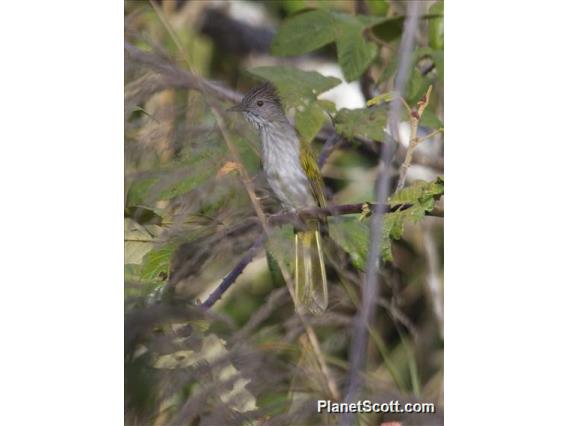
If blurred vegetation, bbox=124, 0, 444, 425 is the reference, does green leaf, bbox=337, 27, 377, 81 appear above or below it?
above

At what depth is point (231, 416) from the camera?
2.45m

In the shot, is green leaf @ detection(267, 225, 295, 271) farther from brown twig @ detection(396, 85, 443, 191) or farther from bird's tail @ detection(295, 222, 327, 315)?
brown twig @ detection(396, 85, 443, 191)

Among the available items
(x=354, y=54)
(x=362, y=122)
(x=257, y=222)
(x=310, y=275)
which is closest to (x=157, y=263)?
(x=257, y=222)

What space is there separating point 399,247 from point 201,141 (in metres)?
0.55

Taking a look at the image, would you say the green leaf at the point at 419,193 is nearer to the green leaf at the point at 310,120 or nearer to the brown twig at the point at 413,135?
the brown twig at the point at 413,135

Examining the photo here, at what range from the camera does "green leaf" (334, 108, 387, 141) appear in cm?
281

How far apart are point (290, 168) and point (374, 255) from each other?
0.35m

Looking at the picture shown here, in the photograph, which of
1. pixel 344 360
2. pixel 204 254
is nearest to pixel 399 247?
pixel 344 360

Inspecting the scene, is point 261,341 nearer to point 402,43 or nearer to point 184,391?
point 184,391

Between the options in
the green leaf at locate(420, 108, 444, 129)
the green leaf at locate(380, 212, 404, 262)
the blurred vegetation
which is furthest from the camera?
the green leaf at locate(420, 108, 444, 129)

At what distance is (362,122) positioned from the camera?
9.27 ft

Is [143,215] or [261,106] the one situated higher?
[261,106]

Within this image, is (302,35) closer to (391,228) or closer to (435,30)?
(435,30)

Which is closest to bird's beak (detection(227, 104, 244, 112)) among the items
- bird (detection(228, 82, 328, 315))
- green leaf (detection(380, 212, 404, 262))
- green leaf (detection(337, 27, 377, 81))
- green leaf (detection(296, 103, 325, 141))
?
bird (detection(228, 82, 328, 315))
